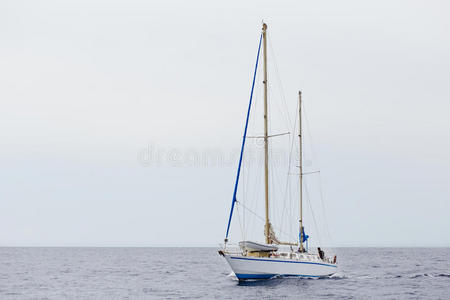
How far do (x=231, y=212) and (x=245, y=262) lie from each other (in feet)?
14.5

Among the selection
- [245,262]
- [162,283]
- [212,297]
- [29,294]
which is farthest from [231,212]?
[29,294]

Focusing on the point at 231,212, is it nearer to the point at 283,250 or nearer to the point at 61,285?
the point at 283,250

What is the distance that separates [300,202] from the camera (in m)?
55.3

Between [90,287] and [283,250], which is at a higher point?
[283,250]

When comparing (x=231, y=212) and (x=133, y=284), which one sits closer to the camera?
(x=231, y=212)

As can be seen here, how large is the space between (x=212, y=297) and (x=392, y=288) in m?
18.8

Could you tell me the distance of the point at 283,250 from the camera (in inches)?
2019

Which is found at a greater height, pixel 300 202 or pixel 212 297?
pixel 300 202

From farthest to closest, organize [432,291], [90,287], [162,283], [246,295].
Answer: [162,283]
[90,287]
[432,291]
[246,295]

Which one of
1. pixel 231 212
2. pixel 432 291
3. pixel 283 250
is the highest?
pixel 231 212

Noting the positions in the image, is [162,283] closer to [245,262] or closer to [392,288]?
[245,262]

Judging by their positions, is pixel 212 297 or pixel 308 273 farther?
pixel 308 273

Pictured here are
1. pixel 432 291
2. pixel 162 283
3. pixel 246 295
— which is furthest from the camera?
pixel 162 283

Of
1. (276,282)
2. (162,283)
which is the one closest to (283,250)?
(276,282)
